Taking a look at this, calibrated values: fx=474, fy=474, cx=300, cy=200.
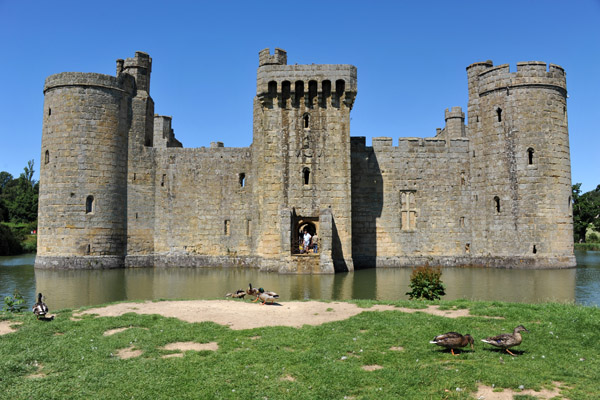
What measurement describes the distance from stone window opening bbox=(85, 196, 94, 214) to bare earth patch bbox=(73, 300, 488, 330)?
1545 centimetres

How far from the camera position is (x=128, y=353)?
795 cm

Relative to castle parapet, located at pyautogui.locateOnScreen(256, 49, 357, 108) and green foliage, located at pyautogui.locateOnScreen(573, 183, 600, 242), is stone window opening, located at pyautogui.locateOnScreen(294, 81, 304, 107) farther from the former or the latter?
green foliage, located at pyautogui.locateOnScreen(573, 183, 600, 242)

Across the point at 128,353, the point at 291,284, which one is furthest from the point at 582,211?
the point at 128,353

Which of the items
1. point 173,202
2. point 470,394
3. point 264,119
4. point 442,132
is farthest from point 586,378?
point 442,132

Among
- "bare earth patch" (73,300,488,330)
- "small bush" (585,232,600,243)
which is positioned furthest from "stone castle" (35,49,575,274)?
"small bush" (585,232,600,243)

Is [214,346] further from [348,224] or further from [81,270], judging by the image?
[81,270]

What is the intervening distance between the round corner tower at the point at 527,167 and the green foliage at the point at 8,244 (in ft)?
120

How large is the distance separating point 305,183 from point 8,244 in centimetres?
2835

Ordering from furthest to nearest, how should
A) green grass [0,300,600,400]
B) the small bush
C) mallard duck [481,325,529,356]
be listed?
1. the small bush
2. mallard duck [481,325,529,356]
3. green grass [0,300,600,400]

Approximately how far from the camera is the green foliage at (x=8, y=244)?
1526 inches

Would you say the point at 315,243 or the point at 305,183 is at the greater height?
the point at 305,183

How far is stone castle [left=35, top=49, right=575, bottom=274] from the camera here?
25.6 m

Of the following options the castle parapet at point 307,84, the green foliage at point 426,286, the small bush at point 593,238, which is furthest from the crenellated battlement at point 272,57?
the small bush at point 593,238

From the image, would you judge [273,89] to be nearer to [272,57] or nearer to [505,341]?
[272,57]
